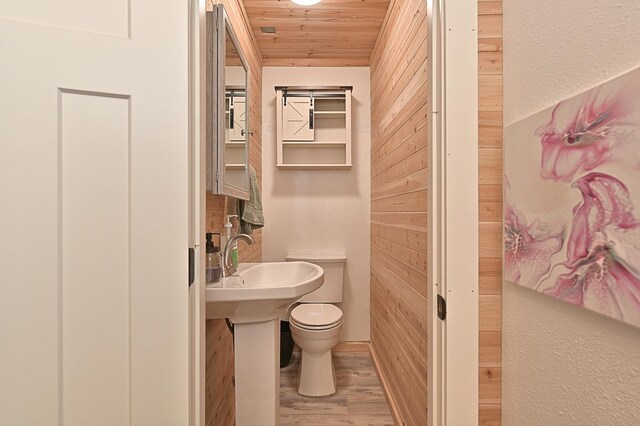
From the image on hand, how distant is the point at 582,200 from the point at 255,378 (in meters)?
1.24

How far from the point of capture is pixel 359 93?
9.26 ft

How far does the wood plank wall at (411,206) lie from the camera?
0.84 m

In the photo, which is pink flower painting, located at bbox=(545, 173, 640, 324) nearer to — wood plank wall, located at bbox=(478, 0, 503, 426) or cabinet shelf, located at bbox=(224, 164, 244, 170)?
wood plank wall, located at bbox=(478, 0, 503, 426)

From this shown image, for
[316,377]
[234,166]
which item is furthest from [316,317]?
[234,166]

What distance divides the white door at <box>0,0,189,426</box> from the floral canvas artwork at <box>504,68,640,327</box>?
806 millimetres

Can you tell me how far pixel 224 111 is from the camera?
136cm

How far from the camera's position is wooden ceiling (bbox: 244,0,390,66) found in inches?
82.6

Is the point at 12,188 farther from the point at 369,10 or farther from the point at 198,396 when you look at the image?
the point at 369,10

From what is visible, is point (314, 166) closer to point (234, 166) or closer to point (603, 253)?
point (234, 166)

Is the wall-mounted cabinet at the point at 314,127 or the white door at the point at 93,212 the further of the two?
the wall-mounted cabinet at the point at 314,127

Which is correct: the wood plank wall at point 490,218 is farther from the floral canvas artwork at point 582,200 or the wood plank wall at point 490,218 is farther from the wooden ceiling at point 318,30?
the wooden ceiling at point 318,30

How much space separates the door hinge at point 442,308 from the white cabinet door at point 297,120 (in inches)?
82.2

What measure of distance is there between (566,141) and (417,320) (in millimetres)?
956

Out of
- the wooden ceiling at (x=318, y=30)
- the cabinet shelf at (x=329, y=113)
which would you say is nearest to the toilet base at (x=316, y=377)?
the cabinet shelf at (x=329, y=113)
